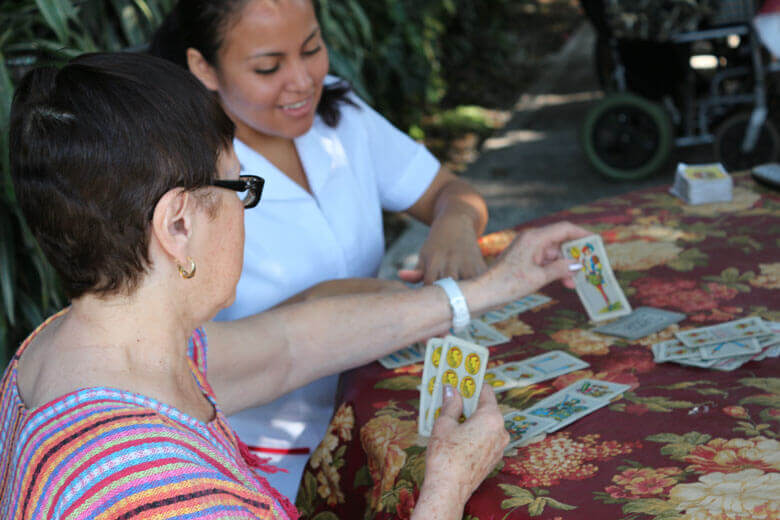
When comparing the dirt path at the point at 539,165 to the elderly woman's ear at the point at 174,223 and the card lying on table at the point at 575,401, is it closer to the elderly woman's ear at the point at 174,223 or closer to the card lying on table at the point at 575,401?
the card lying on table at the point at 575,401

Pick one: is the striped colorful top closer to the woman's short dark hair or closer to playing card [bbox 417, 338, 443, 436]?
the woman's short dark hair

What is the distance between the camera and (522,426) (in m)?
1.38

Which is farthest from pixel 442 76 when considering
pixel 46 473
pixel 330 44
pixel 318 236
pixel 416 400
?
pixel 46 473

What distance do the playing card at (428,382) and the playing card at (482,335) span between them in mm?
248

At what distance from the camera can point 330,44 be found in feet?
13.9

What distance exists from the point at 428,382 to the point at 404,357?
28 centimetres

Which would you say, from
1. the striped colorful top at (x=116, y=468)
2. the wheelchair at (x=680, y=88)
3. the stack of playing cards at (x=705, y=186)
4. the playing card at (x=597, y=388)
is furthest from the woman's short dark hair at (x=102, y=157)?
the wheelchair at (x=680, y=88)

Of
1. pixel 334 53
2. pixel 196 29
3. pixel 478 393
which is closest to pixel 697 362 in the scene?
pixel 478 393

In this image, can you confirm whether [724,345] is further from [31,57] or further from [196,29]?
[31,57]

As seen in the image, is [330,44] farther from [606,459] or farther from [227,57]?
[606,459]

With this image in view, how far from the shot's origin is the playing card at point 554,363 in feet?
5.08

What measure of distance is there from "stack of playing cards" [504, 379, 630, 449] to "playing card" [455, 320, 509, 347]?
10.3 inches

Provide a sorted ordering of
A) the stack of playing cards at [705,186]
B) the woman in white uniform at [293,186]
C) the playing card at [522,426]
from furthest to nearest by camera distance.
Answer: the stack of playing cards at [705,186] < the woman in white uniform at [293,186] < the playing card at [522,426]

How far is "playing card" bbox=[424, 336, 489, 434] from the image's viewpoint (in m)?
1.38
